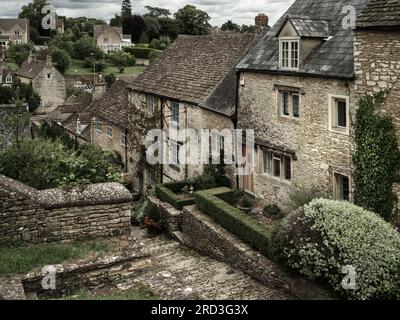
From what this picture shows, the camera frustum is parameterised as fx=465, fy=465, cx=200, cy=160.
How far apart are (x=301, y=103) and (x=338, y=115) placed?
5.66ft

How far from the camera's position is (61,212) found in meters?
11.7

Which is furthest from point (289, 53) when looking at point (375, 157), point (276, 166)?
point (375, 157)

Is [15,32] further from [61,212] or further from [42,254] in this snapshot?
[42,254]

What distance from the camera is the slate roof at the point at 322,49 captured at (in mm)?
15961

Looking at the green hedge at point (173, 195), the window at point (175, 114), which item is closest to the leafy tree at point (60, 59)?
the window at point (175, 114)

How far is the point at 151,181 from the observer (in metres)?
30.4

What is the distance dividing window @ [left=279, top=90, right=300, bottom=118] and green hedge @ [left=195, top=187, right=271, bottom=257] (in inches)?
172

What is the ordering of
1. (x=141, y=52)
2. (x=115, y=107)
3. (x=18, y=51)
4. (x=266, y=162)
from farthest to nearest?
(x=141, y=52), (x=18, y=51), (x=115, y=107), (x=266, y=162)

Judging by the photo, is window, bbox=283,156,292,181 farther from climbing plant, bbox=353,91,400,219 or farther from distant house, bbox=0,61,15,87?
distant house, bbox=0,61,15,87

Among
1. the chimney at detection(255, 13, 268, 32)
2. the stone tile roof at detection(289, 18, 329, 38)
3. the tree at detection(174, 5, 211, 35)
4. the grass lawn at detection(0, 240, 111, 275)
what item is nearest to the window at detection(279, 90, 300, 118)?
the stone tile roof at detection(289, 18, 329, 38)
